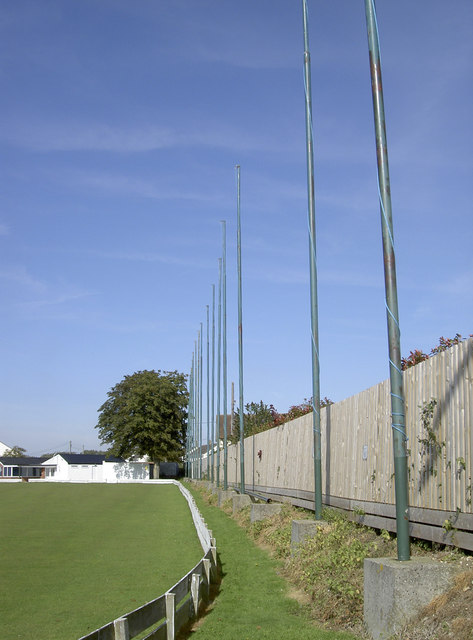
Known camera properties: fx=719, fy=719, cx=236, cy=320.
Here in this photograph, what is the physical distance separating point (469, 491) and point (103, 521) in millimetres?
20650

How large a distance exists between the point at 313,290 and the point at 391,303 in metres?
6.55

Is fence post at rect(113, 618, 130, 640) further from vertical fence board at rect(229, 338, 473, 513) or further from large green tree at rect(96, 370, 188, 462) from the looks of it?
Answer: large green tree at rect(96, 370, 188, 462)

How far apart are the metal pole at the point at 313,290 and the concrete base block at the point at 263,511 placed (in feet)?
13.3

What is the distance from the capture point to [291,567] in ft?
40.8

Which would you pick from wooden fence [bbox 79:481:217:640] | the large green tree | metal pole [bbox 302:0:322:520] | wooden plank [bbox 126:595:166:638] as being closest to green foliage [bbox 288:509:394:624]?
metal pole [bbox 302:0:322:520]

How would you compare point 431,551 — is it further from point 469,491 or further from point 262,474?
point 262,474

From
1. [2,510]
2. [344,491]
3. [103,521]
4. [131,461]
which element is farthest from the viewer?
[131,461]

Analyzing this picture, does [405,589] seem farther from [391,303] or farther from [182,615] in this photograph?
[391,303]

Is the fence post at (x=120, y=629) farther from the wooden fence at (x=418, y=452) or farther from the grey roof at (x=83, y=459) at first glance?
the grey roof at (x=83, y=459)

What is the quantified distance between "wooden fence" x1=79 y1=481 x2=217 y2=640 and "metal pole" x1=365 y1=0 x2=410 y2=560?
2703 millimetres

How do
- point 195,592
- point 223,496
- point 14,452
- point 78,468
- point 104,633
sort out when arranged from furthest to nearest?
1. point 14,452
2. point 78,468
3. point 223,496
4. point 195,592
5. point 104,633

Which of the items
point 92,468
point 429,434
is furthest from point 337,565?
point 92,468

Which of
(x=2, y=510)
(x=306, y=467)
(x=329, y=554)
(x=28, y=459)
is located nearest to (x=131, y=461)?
(x=28, y=459)

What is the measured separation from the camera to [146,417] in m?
87.1
